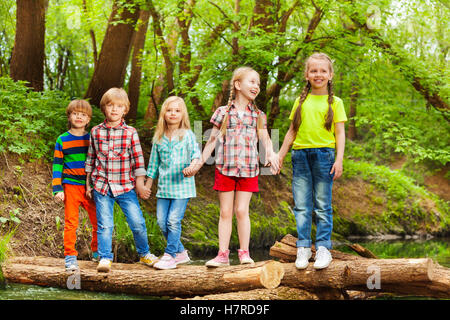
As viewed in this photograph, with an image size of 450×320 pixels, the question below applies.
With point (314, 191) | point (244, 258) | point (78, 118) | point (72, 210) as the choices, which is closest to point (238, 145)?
point (314, 191)

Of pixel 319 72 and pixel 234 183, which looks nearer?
pixel 319 72

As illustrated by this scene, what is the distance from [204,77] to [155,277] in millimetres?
4801

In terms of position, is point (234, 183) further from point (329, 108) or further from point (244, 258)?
point (329, 108)

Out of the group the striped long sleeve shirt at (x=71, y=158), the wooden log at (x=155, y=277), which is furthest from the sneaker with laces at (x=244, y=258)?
the striped long sleeve shirt at (x=71, y=158)

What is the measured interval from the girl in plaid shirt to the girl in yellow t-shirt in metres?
0.34

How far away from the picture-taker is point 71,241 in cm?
495

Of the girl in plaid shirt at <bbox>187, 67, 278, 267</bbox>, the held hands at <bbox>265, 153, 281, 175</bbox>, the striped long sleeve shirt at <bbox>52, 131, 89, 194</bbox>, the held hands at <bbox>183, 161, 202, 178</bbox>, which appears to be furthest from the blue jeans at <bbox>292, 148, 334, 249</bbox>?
the striped long sleeve shirt at <bbox>52, 131, 89, 194</bbox>

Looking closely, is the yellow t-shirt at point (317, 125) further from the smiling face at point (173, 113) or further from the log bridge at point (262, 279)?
the smiling face at point (173, 113)

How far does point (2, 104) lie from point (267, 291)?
5133mm

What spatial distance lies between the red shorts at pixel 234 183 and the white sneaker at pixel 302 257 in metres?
0.76

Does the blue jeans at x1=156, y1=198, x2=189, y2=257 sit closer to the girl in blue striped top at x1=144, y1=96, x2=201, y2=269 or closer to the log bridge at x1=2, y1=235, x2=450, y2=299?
the girl in blue striped top at x1=144, y1=96, x2=201, y2=269

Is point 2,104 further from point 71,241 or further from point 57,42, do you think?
→ point 57,42

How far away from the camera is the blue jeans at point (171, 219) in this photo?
16.0ft

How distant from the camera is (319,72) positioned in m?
4.67
